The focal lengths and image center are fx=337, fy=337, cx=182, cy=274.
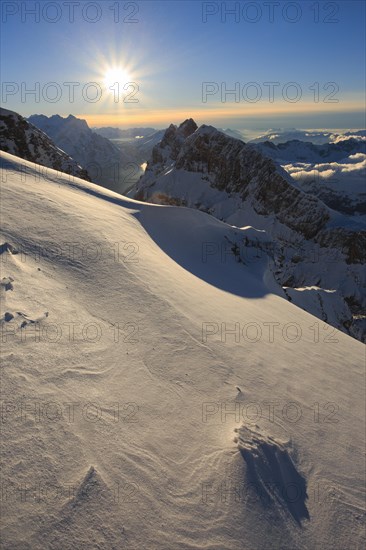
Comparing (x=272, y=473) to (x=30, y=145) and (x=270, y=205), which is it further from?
(x=270, y=205)

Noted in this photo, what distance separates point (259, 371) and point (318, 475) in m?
2.05

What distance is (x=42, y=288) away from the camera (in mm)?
5926

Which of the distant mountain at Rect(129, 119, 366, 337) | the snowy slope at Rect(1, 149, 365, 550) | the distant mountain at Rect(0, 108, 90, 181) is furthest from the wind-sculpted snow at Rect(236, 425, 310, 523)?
the distant mountain at Rect(129, 119, 366, 337)

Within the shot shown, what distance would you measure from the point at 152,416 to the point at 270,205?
88.0 metres

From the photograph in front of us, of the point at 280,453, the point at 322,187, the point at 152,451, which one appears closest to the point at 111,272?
the point at 152,451

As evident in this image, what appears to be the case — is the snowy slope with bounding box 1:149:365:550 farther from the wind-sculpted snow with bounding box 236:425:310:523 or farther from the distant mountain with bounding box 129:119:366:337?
the distant mountain with bounding box 129:119:366:337

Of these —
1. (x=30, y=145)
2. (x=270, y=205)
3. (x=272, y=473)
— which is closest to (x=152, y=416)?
(x=272, y=473)

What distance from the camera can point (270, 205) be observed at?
8694 centimetres

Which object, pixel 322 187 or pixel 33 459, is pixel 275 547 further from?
pixel 322 187

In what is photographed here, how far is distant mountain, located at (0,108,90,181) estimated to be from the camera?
169ft

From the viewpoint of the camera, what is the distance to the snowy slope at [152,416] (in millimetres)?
3221

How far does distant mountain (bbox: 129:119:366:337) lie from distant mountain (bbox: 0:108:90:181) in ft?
134

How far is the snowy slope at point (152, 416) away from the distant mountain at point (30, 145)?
48.7 meters

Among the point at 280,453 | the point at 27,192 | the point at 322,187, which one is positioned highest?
the point at 322,187
